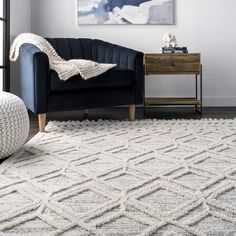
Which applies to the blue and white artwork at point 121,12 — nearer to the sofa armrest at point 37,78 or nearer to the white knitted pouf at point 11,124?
the sofa armrest at point 37,78

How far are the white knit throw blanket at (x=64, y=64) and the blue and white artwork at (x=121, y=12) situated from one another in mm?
836

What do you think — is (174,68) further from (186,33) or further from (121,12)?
(121,12)

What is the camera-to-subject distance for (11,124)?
175 centimetres

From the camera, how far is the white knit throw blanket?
2.53 metres

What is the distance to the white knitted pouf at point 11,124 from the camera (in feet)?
5.63

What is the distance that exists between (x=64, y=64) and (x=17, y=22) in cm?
107

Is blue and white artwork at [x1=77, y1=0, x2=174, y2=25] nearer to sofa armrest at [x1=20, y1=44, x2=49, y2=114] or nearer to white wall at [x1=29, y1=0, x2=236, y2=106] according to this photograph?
white wall at [x1=29, y1=0, x2=236, y2=106]

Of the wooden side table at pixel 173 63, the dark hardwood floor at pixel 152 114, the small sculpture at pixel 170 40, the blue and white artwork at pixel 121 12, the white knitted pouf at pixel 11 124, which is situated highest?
the blue and white artwork at pixel 121 12

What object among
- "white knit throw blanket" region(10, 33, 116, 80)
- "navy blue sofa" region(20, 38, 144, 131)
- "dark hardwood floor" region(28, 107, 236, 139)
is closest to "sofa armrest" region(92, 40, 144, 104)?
"navy blue sofa" region(20, 38, 144, 131)

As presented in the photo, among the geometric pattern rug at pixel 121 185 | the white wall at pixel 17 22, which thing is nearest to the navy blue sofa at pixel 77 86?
the geometric pattern rug at pixel 121 185

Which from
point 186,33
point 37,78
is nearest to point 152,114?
point 186,33

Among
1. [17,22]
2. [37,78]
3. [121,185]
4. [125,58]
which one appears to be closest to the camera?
[121,185]

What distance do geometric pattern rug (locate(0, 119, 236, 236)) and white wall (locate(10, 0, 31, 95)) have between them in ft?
3.93

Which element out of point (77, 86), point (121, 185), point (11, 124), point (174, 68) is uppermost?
point (174, 68)
